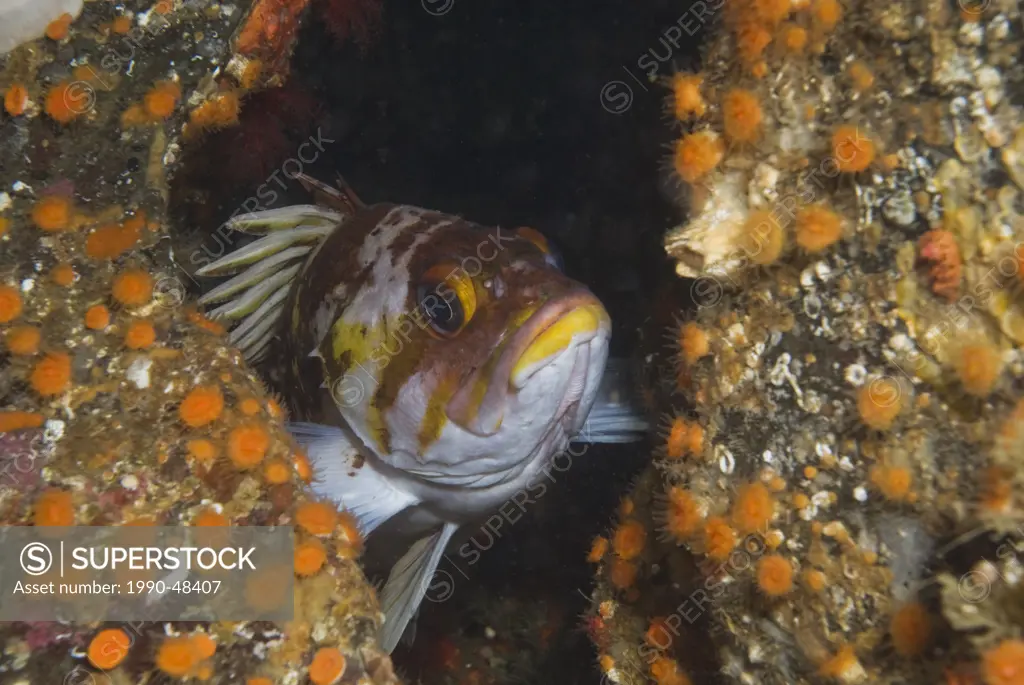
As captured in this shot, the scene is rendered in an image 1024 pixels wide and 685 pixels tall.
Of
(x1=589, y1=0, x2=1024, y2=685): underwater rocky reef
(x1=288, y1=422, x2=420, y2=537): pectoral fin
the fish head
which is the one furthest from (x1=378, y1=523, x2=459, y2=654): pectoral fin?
(x1=589, y1=0, x2=1024, y2=685): underwater rocky reef

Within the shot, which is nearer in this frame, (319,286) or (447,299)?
(447,299)

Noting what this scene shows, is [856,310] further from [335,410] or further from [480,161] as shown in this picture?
[480,161]

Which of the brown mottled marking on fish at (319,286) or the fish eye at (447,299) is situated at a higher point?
the fish eye at (447,299)

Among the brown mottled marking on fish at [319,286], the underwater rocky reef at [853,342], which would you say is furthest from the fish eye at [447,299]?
the underwater rocky reef at [853,342]

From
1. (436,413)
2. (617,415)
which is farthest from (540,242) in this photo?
(617,415)

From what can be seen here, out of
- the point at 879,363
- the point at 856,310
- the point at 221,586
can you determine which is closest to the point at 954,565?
the point at 879,363

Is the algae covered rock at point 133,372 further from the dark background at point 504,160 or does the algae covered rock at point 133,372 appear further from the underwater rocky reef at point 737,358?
the dark background at point 504,160

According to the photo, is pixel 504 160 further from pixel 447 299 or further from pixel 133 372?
pixel 133 372
